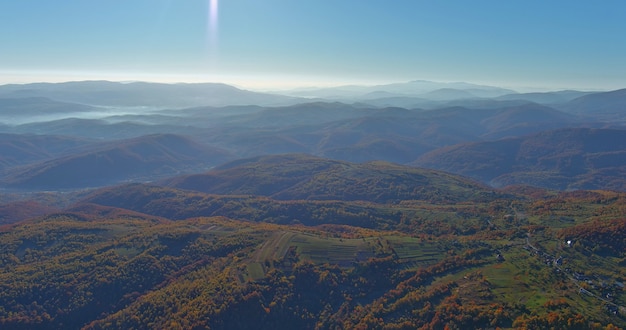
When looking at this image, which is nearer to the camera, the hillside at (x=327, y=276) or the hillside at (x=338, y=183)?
the hillside at (x=327, y=276)

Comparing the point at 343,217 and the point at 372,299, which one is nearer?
the point at 372,299

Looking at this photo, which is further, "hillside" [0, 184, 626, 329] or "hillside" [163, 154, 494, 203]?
"hillside" [163, 154, 494, 203]

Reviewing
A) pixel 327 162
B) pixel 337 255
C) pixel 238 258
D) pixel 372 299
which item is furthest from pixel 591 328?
pixel 327 162

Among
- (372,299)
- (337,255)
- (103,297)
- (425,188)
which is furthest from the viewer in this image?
(425,188)

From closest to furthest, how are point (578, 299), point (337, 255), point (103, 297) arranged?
point (578, 299), point (103, 297), point (337, 255)

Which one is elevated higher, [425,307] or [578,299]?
[578,299]

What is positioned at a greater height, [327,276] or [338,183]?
[327,276]

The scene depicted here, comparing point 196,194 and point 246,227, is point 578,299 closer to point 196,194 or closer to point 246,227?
point 246,227

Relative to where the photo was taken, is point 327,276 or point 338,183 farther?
point 338,183
